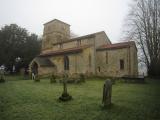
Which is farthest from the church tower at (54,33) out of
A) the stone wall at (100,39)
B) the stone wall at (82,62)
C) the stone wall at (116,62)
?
the stone wall at (116,62)

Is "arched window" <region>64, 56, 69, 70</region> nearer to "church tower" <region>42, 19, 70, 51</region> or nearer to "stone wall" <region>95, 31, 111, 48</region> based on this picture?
"stone wall" <region>95, 31, 111, 48</region>

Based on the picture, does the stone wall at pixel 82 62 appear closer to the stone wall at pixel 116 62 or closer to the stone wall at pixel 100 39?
the stone wall at pixel 116 62

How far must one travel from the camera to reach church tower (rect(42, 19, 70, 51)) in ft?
149

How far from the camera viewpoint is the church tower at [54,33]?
45.5 m

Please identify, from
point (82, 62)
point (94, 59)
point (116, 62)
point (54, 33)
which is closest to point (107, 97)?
point (82, 62)

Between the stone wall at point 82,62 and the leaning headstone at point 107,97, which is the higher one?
the stone wall at point 82,62

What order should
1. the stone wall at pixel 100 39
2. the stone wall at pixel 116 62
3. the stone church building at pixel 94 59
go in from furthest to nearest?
the stone wall at pixel 100 39 → the stone church building at pixel 94 59 → the stone wall at pixel 116 62

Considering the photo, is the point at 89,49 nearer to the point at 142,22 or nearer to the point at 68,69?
the point at 68,69

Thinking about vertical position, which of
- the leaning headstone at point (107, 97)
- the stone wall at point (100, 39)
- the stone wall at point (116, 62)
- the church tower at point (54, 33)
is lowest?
the leaning headstone at point (107, 97)

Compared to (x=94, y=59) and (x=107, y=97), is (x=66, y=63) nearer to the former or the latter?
(x=94, y=59)

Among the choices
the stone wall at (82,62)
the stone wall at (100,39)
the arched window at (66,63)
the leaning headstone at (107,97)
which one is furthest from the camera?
the stone wall at (100,39)

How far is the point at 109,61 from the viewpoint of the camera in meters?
29.4

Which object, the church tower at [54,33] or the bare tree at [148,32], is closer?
the bare tree at [148,32]

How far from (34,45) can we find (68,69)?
1939 cm
